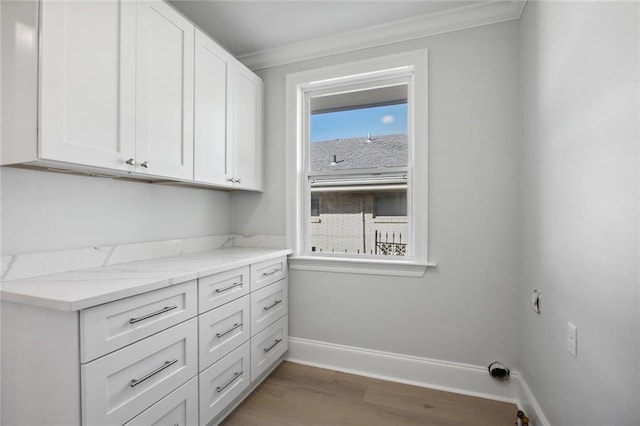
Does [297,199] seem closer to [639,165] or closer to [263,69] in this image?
[263,69]

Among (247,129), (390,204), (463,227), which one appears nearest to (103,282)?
(247,129)

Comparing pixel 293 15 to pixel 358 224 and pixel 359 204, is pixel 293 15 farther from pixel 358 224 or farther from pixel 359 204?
pixel 358 224

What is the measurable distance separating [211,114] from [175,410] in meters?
1.70

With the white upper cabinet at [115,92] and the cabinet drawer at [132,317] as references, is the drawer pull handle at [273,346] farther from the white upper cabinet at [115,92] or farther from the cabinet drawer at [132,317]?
the white upper cabinet at [115,92]

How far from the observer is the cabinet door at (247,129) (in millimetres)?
2256

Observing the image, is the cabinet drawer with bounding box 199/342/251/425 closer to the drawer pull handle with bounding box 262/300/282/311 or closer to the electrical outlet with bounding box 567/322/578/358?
the drawer pull handle with bounding box 262/300/282/311

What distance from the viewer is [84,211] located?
1.56m

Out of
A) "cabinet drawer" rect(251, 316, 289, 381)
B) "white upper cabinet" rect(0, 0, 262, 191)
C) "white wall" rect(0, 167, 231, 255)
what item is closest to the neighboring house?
"cabinet drawer" rect(251, 316, 289, 381)

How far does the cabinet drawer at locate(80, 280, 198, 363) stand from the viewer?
3.38ft

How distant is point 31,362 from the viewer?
1.10 m

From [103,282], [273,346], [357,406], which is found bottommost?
[357,406]

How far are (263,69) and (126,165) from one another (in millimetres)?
1651

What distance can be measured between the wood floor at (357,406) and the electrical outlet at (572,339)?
2.63ft

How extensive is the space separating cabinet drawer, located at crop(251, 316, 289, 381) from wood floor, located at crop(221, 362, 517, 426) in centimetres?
16
